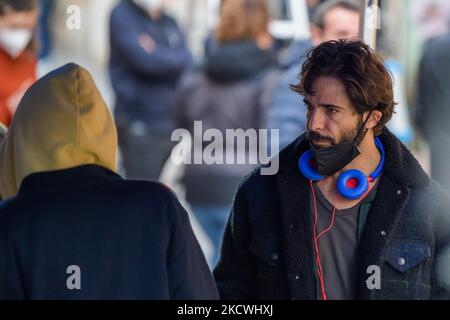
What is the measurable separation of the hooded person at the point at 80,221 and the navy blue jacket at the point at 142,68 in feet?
15.1

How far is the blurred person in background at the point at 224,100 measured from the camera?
6.38 metres

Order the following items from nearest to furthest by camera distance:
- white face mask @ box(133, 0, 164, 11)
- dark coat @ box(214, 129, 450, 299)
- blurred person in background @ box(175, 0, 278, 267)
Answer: dark coat @ box(214, 129, 450, 299)
blurred person in background @ box(175, 0, 278, 267)
white face mask @ box(133, 0, 164, 11)

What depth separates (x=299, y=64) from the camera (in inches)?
236

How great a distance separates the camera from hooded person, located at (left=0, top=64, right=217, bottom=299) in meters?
3.01

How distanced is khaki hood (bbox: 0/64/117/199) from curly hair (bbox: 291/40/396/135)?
803 mm

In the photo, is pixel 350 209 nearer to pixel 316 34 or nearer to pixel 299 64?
pixel 299 64

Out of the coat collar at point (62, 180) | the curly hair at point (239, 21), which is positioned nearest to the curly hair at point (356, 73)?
the coat collar at point (62, 180)

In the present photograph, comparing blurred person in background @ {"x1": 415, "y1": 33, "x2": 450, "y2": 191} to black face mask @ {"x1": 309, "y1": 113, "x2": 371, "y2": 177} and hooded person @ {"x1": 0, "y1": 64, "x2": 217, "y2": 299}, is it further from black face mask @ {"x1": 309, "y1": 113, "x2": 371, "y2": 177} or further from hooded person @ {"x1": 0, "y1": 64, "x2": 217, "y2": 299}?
hooded person @ {"x1": 0, "y1": 64, "x2": 217, "y2": 299}

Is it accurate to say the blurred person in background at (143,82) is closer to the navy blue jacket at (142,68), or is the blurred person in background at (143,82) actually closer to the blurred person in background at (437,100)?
the navy blue jacket at (142,68)

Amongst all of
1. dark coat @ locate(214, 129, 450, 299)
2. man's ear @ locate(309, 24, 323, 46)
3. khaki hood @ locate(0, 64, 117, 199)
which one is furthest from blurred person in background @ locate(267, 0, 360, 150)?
khaki hood @ locate(0, 64, 117, 199)

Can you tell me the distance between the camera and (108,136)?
10.4 feet

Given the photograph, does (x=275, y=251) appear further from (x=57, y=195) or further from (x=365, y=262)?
(x=57, y=195)

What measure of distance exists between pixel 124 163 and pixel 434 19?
260cm
